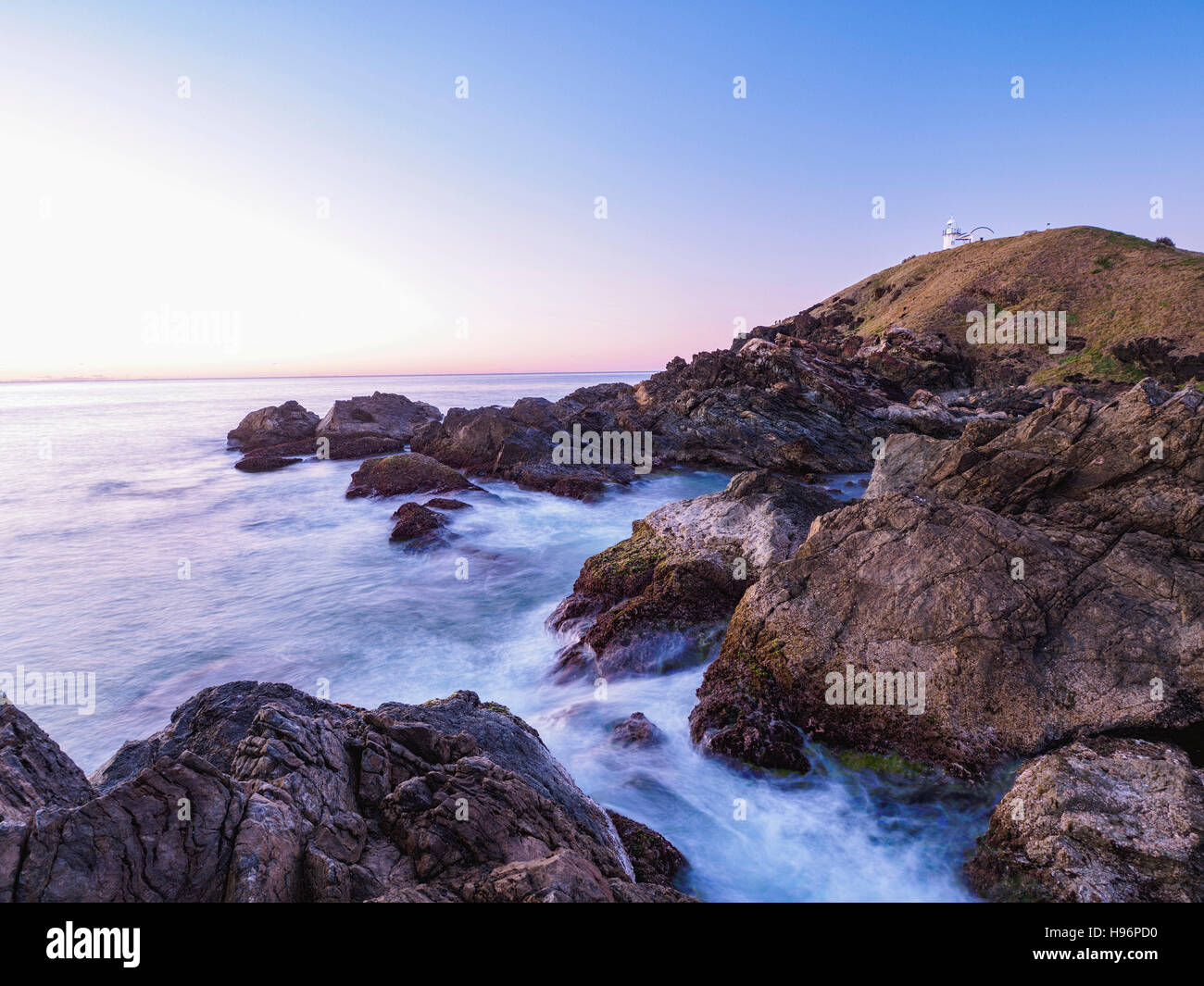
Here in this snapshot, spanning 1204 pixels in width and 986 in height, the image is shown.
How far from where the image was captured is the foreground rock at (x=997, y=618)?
8812mm

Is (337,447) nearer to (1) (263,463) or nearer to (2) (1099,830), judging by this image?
(1) (263,463)

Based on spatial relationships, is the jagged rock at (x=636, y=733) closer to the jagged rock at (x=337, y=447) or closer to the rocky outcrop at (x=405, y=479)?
the rocky outcrop at (x=405, y=479)

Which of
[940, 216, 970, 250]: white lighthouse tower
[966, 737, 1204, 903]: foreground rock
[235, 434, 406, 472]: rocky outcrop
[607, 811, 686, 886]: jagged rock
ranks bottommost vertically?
[607, 811, 686, 886]: jagged rock

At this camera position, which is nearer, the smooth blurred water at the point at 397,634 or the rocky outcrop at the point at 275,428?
the smooth blurred water at the point at 397,634

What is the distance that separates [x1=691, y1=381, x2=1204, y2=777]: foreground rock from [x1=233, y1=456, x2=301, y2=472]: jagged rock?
1536 inches

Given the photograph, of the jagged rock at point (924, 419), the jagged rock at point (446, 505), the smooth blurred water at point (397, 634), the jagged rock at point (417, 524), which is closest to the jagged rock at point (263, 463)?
the smooth blurred water at point (397, 634)

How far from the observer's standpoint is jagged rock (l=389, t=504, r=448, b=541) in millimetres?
24734

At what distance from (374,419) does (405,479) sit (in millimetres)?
18105

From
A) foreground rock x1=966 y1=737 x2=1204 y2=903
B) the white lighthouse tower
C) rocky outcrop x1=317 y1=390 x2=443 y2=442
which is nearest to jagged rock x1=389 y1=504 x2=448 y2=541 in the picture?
rocky outcrop x1=317 y1=390 x2=443 y2=442

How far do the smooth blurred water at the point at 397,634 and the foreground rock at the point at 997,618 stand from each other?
1.07m

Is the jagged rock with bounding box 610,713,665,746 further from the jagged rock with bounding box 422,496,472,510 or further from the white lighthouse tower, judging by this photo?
the white lighthouse tower

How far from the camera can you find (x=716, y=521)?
1587 cm

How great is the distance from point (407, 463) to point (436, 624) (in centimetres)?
1780
